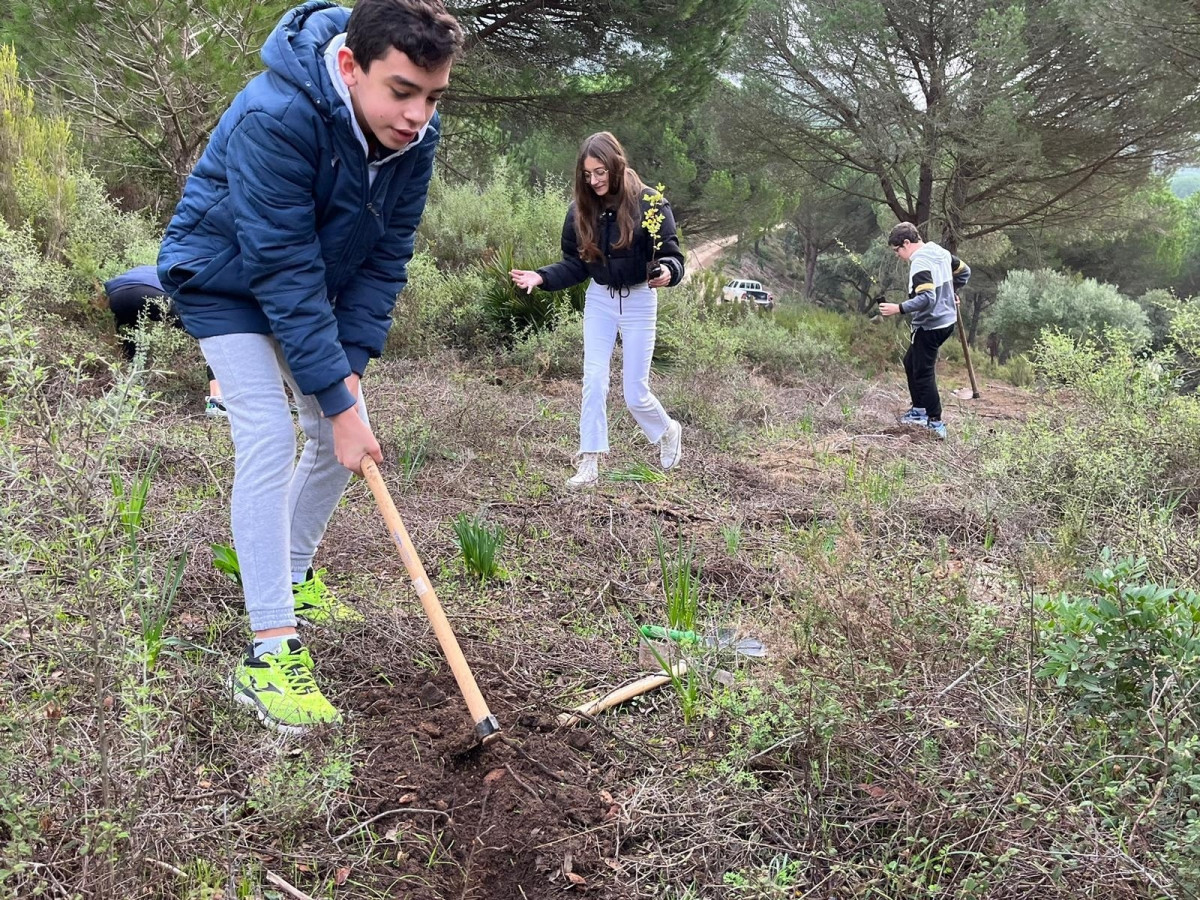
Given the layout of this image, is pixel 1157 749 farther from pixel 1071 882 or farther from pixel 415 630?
pixel 415 630

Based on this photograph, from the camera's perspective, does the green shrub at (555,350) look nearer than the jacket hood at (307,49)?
No

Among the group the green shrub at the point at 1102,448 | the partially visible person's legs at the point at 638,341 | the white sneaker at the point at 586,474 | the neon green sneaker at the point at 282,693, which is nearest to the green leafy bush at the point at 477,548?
the neon green sneaker at the point at 282,693

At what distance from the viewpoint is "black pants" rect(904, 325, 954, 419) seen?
23.7 ft

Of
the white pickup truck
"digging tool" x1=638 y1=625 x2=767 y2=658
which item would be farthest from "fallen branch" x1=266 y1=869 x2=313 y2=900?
the white pickup truck

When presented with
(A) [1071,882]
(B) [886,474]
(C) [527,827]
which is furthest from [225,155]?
(B) [886,474]

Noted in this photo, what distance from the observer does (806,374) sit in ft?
31.9

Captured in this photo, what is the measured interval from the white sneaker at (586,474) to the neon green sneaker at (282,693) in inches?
91.0

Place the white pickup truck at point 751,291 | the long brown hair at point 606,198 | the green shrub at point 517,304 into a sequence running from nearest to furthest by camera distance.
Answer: the long brown hair at point 606,198, the green shrub at point 517,304, the white pickup truck at point 751,291

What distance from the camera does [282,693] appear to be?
2.16 m

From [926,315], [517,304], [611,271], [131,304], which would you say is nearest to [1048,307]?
[926,315]

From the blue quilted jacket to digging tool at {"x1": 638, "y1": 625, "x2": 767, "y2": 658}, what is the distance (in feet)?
3.88

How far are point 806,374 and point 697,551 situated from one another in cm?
656

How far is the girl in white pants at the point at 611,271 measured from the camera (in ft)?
14.5

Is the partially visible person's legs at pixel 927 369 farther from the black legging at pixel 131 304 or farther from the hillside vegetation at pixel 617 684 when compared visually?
the black legging at pixel 131 304
